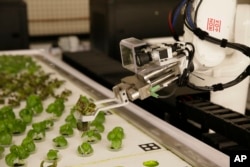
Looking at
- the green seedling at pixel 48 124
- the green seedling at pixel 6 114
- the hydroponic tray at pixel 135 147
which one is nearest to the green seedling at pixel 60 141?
the hydroponic tray at pixel 135 147

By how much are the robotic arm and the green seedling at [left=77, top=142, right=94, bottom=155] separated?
91 millimetres

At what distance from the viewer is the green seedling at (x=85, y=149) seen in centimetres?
127

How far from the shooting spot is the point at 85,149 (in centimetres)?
127

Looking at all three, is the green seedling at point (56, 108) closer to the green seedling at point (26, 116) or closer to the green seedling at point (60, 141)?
the green seedling at point (26, 116)

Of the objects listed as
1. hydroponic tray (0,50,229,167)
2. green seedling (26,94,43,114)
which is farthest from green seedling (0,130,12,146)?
green seedling (26,94,43,114)

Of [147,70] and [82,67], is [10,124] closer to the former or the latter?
[147,70]

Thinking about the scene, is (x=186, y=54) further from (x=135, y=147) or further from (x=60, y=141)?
(x=60, y=141)

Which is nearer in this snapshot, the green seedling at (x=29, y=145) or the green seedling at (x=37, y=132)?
the green seedling at (x=29, y=145)

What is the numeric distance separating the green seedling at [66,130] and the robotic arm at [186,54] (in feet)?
0.64

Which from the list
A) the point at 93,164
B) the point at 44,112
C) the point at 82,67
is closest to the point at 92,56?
the point at 82,67

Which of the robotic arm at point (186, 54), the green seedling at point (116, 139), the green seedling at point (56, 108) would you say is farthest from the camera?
the green seedling at point (56, 108)

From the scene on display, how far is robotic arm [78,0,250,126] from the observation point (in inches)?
46.6

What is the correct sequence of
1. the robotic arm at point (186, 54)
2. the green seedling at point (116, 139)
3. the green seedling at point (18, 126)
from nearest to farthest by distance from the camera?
the robotic arm at point (186, 54) → the green seedling at point (116, 139) → the green seedling at point (18, 126)

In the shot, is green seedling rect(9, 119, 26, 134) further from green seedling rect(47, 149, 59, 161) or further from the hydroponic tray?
green seedling rect(47, 149, 59, 161)
